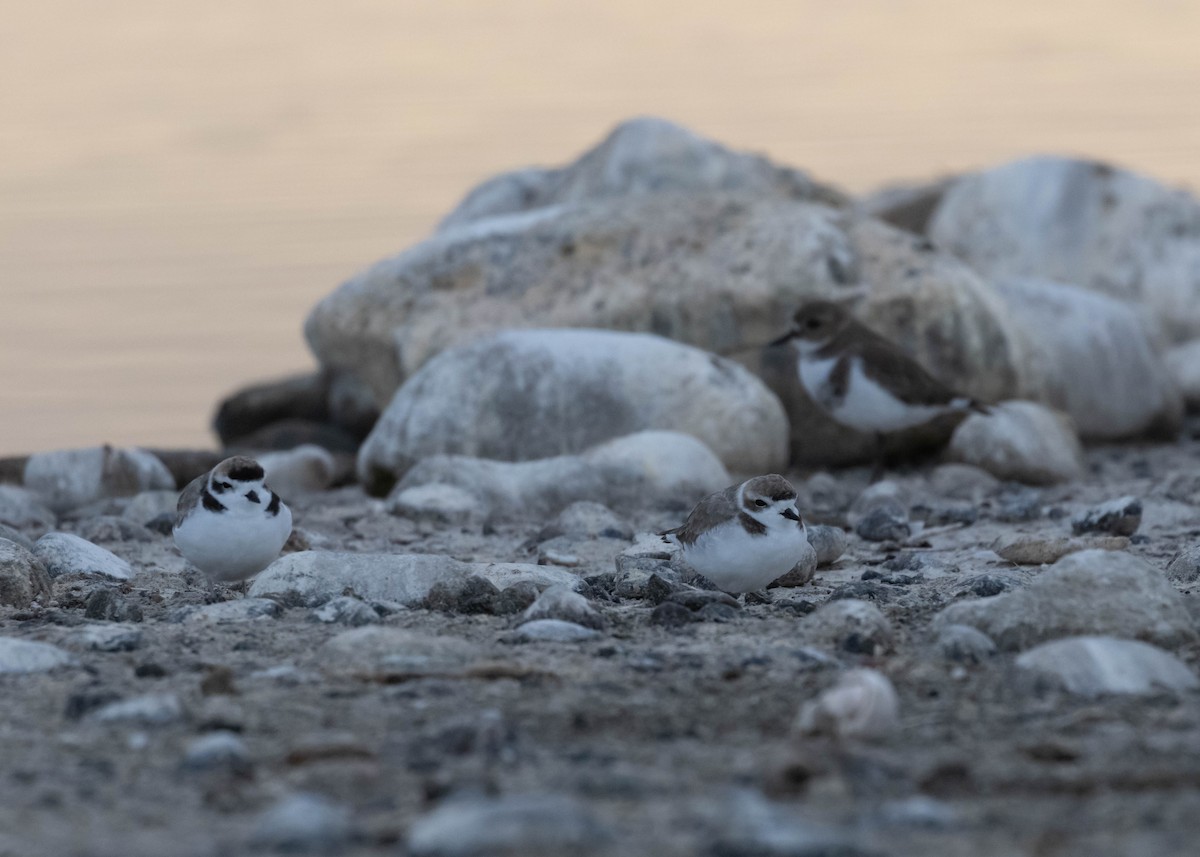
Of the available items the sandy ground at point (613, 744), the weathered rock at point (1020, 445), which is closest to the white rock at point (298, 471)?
the weathered rock at point (1020, 445)

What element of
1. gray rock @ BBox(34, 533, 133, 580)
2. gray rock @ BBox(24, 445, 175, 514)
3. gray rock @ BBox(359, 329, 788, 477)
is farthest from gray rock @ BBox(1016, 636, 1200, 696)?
gray rock @ BBox(24, 445, 175, 514)

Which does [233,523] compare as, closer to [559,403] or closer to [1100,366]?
[559,403]

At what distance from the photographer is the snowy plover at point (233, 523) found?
5820 mm

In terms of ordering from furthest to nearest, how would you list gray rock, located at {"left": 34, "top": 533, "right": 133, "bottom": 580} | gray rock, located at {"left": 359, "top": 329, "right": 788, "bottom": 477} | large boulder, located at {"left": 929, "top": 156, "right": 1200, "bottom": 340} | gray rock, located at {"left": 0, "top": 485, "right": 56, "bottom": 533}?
1. large boulder, located at {"left": 929, "top": 156, "right": 1200, "bottom": 340}
2. gray rock, located at {"left": 359, "top": 329, "right": 788, "bottom": 477}
3. gray rock, located at {"left": 0, "top": 485, "right": 56, "bottom": 533}
4. gray rock, located at {"left": 34, "top": 533, "right": 133, "bottom": 580}

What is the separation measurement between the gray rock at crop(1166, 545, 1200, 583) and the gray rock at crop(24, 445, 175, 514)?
5.24m

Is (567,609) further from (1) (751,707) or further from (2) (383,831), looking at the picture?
(2) (383,831)

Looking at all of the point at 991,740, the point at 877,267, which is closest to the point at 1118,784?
the point at 991,740

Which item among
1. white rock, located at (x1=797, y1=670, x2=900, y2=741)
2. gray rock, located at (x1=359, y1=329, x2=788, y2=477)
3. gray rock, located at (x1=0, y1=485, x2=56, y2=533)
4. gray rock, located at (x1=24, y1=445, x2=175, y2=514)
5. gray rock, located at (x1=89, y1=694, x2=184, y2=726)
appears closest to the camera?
white rock, located at (x1=797, y1=670, x2=900, y2=741)

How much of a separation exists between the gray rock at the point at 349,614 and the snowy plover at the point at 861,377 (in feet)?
14.9

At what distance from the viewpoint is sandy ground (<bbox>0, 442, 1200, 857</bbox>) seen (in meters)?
3.22

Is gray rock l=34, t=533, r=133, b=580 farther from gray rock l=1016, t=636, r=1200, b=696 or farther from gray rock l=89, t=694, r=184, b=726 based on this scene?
gray rock l=1016, t=636, r=1200, b=696

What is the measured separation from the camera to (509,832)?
2.99 meters

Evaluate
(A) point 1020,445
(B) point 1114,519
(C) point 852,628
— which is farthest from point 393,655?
(A) point 1020,445

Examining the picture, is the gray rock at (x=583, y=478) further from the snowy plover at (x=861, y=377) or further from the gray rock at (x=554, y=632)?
the gray rock at (x=554, y=632)
